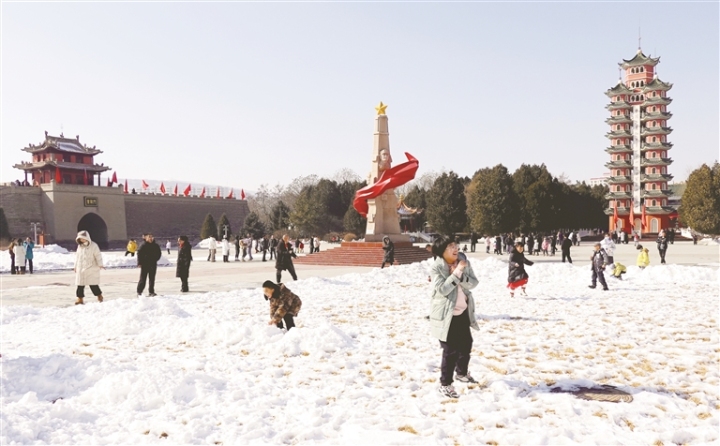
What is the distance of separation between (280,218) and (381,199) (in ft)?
139

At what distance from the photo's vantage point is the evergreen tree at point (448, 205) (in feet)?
192

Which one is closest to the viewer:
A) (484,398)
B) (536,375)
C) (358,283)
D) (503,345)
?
(484,398)

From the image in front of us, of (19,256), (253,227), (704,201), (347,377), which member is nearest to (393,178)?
(19,256)

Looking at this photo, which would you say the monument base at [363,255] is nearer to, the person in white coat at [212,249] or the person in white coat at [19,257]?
the person in white coat at [212,249]

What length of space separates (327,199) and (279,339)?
208 feet

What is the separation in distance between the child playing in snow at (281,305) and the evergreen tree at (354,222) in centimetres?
5540

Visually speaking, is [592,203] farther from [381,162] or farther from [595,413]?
[595,413]

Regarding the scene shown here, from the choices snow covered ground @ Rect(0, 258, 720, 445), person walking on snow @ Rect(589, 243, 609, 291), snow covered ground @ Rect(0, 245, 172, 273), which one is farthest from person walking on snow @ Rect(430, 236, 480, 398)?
snow covered ground @ Rect(0, 245, 172, 273)

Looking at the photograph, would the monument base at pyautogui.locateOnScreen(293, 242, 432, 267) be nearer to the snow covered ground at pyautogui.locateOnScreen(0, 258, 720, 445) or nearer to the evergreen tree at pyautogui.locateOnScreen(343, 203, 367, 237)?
the snow covered ground at pyautogui.locateOnScreen(0, 258, 720, 445)

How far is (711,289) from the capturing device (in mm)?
14047

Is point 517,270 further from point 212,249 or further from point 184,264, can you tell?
point 212,249

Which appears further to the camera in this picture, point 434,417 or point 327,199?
point 327,199

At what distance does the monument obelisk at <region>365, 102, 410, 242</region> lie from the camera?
90.1ft

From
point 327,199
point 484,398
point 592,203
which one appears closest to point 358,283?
point 484,398
